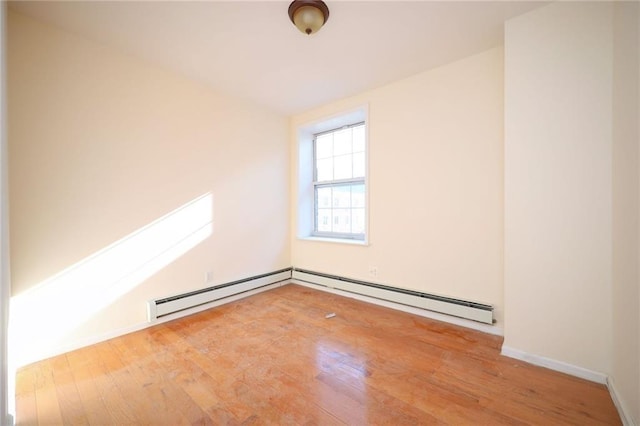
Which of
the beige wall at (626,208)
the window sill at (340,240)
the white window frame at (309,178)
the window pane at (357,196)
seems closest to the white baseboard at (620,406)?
the beige wall at (626,208)

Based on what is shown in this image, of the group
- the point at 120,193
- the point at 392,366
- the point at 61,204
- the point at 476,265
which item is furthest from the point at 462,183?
the point at 61,204

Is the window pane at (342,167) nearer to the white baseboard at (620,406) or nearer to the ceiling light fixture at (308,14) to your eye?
the ceiling light fixture at (308,14)

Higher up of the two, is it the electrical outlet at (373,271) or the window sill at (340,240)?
A: the window sill at (340,240)

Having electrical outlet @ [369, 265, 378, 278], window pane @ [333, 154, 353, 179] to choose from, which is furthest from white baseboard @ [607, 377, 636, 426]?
window pane @ [333, 154, 353, 179]

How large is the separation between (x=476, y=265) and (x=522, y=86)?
1563 mm

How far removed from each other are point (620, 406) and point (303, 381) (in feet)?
6.07

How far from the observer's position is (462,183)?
2.50 metres

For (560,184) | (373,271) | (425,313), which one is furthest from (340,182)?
(560,184)

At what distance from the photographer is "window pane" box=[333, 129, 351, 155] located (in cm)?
375

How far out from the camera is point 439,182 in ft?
8.66

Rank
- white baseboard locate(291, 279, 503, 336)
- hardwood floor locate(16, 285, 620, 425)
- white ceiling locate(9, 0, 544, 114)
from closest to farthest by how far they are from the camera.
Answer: hardwood floor locate(16, 285, 620, 425) < white ceiling locate(9, 0, 544, 114) < white baseboard locate(291, 279, 503, 336)

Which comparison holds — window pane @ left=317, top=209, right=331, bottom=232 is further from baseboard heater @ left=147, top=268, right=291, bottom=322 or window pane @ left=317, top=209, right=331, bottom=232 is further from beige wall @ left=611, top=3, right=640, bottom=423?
beige wall @ left=611, top=3, right=640, bottom=423

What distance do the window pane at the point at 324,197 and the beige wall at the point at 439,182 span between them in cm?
98

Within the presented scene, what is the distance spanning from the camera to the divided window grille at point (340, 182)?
3584 millimetres
